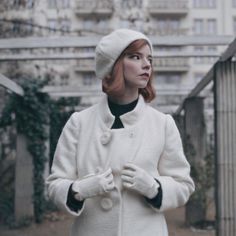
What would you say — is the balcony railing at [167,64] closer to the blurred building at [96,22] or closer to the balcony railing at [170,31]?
the blurred building at [96,22]

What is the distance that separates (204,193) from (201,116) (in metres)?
1.39

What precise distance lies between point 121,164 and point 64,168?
0.23 metres

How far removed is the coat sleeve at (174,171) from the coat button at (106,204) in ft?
0.65

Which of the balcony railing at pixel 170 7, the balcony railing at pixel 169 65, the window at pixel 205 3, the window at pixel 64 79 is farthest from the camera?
the balcony railing at pixel 169 65

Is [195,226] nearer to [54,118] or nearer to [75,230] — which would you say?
[54,118]

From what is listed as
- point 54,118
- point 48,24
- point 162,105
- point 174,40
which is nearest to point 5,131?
point 54,118

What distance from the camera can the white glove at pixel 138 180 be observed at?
1.61 metres

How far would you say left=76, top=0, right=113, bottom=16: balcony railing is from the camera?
27.8ft

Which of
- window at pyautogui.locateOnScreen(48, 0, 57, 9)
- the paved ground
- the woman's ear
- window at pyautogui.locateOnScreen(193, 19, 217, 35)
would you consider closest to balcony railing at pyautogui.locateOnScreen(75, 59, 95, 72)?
window at pyautogui.locateOnScreen(48, 0, 57, 9)

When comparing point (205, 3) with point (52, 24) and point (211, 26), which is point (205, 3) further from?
point (52, 24)

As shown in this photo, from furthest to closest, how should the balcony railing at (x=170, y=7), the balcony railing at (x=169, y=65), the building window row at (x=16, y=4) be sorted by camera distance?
the balcony railing at (x=169, y=65) → the balcony railing at (x=170, y=7) → the building window row at (x=16, y=4)

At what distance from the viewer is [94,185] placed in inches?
63.1

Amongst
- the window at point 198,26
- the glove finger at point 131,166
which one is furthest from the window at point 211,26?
the glove finger at point 131,166

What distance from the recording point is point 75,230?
5.78 feet
